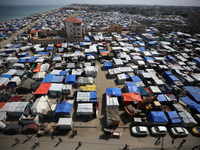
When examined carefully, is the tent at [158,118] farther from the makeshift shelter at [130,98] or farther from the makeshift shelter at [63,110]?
the makeshift shelter at [63,110]

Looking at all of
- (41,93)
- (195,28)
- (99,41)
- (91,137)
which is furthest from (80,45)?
(195,28)

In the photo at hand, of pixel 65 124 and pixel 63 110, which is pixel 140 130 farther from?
pixel 63 110

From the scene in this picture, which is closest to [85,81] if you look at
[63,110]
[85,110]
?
[85,110]

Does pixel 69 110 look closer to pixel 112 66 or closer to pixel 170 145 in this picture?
pixel 170 145

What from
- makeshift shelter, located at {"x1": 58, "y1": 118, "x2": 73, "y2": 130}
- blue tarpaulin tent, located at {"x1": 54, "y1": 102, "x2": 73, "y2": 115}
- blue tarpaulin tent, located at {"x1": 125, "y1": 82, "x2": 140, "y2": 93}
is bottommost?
makeshift shelter, located at {"x1": 58, "y1": 118, "x2": 73, "y2": 130}

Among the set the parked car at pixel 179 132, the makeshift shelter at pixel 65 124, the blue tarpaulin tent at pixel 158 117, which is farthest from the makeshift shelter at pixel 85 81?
the parked car at pixel 179 132

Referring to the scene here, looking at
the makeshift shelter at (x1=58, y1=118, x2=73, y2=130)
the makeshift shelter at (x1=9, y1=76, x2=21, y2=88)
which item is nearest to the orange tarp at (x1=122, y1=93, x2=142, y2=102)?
the makeshift shelter at (x1=58, y1=118, x2=73, y2=130)

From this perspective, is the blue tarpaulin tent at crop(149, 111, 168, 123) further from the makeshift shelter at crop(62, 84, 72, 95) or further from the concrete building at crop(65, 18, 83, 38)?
the concrete building at crop(65, 18, 83, 38)
